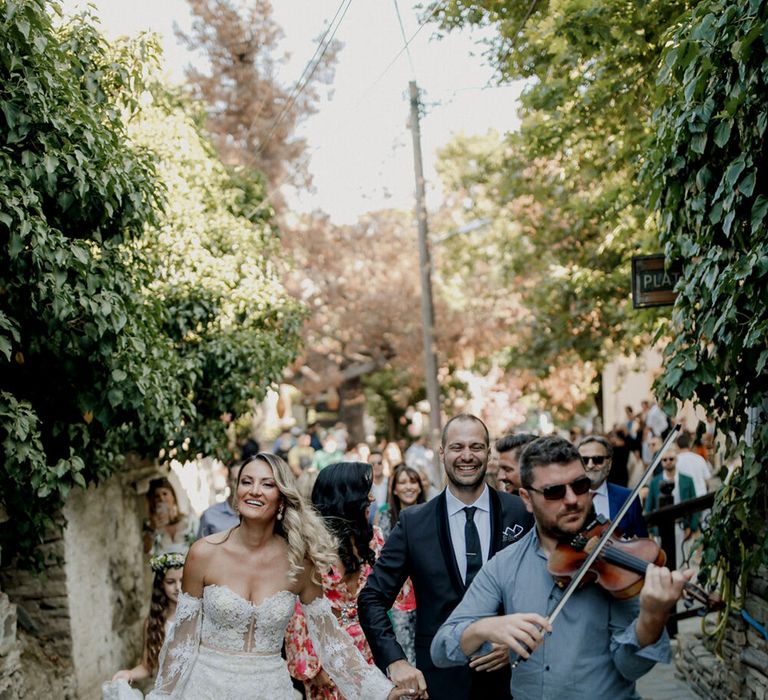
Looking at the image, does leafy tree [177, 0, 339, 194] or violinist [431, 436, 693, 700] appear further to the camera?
leafy tree [177, 0, 339, 194]

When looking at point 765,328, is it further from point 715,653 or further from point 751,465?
point 715,653

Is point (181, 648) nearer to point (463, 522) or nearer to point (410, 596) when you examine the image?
point (463, 522)

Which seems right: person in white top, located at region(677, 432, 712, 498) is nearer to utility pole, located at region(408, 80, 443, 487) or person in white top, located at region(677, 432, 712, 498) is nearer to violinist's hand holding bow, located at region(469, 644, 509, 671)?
utility pole, located at region(408, 80, 443, 487)

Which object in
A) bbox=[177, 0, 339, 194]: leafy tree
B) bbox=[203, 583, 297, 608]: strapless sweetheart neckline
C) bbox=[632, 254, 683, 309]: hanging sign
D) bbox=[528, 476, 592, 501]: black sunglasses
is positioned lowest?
bbox=[203, 583, 297, 608]: strapless sweetheart neckline

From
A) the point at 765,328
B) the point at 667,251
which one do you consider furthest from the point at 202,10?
the point at 765,328

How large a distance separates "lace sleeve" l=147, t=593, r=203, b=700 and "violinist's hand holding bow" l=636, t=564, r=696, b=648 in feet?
8.83

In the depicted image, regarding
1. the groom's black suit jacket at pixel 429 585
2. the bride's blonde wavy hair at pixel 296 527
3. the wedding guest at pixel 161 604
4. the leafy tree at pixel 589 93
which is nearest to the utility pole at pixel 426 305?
the leafy tree at pixel 589 93

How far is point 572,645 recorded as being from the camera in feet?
11.8

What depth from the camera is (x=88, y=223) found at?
749cm

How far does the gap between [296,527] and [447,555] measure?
0.82 metres

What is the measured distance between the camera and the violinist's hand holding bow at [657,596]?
120 inches

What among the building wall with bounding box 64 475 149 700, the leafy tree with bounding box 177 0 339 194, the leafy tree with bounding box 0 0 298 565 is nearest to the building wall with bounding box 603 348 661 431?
the leafy tree with bounding box 177 0 339 194

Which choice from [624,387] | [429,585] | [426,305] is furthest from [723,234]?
[624,387]

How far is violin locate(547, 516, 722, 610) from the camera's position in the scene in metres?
3.41
